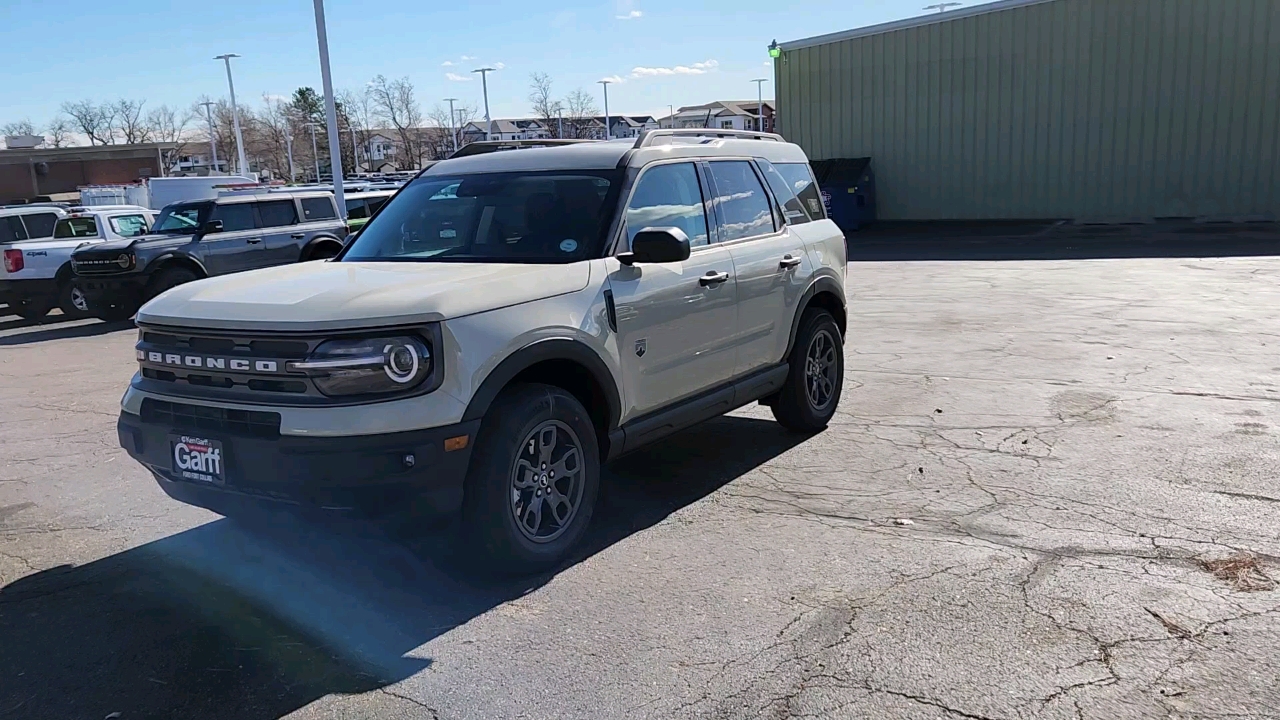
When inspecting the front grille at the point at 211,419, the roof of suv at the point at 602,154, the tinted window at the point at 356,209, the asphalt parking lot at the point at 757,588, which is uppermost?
the roof of suv at the point at 602,154

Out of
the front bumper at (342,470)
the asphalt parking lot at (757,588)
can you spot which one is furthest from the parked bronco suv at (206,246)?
the front bumper at (342,470)

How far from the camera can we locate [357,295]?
4.29 metres

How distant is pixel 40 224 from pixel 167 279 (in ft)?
11.6

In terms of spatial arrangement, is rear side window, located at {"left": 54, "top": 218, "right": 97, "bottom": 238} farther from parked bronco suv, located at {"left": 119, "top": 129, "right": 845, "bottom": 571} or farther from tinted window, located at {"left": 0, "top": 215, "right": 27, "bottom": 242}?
parked bronco suv, located at {"left": 119, "top": 129, "right": 845, "bottom": 571}

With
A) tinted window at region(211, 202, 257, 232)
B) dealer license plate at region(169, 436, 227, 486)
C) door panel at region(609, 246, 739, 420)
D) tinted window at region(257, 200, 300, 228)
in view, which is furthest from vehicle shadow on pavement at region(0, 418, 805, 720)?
tinted window at region(257, 200, 300, 228)

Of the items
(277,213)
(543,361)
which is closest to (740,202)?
(543,361)

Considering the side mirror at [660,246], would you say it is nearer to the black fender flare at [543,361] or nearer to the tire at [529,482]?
the black fender flare at [543,361]

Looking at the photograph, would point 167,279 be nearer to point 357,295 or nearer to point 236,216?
point 236,216

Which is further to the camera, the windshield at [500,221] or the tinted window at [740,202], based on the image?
the tinted window at [740,202]

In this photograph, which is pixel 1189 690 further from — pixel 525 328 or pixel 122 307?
pixel 122 307

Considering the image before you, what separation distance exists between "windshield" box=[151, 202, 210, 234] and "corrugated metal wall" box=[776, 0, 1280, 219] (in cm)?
1823

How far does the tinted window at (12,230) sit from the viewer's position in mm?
16016

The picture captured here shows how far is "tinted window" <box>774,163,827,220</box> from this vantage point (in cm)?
707

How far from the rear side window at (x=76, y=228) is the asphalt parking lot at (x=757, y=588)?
1008cm
